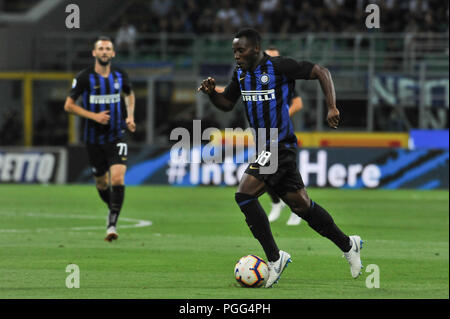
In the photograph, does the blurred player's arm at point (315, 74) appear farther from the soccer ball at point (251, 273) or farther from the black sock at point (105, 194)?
the black sock at point (105, 194)

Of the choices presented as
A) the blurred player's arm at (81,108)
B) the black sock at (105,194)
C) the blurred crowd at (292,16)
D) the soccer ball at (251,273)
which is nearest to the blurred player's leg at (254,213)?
the soccer ball at (251,273)

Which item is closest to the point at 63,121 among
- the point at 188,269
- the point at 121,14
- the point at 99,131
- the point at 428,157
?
the point at 121,14

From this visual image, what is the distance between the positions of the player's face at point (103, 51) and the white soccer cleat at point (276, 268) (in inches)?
190

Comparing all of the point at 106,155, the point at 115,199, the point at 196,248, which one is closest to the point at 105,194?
the point at 106,155

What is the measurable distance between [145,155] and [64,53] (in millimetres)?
9395

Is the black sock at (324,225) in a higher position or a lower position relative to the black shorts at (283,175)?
lower

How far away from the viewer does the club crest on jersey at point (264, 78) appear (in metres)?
8.76

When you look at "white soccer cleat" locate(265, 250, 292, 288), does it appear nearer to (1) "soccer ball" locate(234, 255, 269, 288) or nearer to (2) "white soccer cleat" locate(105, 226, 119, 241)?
(1) "soccer ball" locate(234, 255, 269, 288)

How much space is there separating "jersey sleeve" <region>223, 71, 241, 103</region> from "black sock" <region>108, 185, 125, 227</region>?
352 cm

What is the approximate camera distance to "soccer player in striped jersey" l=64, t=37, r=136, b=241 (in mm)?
12539

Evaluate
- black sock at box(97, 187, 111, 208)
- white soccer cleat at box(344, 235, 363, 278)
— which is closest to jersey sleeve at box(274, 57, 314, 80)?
white soccer cleat at box(344, 235, 363, 278)

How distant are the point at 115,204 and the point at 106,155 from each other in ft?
2.43

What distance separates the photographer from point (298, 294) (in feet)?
26.3
